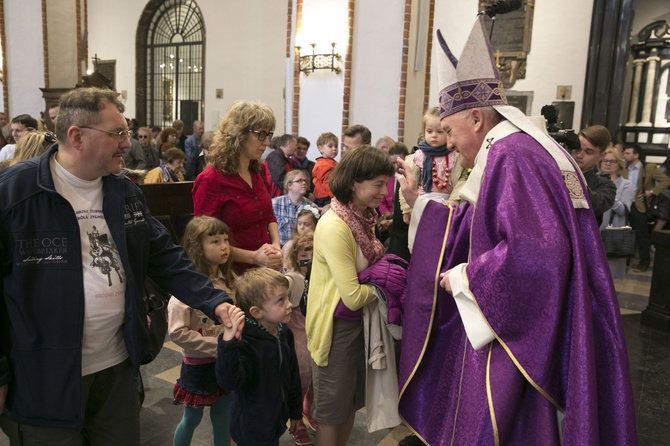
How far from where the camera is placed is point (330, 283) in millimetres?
2518

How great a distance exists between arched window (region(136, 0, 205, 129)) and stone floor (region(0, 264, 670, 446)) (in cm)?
1209

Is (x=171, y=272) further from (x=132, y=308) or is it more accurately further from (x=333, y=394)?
(x=333, y=394)

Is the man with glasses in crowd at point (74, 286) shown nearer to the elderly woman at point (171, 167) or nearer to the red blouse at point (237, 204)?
the red blouse at point (237, 204)

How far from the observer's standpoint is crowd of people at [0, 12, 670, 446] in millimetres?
1734

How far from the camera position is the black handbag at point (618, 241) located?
4.65 m

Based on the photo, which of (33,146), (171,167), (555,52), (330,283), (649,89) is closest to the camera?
(330,283)

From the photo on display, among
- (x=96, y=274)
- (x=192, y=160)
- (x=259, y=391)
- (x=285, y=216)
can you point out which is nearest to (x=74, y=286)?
(x=96, y=274)

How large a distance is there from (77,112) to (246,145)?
3.56 feet

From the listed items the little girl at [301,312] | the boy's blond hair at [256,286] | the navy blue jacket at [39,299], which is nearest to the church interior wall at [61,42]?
the little girl at [301,312]

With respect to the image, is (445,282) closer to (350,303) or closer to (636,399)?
(350,303)

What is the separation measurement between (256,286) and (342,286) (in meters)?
0.39

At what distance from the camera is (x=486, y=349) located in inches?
75.2

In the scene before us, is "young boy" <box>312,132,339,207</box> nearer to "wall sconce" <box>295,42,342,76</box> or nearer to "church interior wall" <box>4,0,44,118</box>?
"wall sconce" <box>295,42,342,76</box>

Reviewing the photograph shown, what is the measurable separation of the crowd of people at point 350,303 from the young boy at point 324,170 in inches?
124
